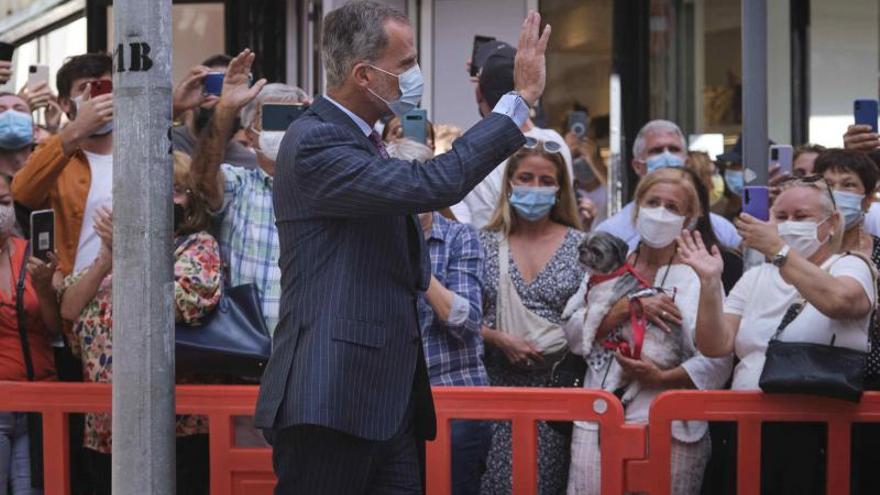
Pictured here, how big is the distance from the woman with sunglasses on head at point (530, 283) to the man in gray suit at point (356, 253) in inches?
82.5

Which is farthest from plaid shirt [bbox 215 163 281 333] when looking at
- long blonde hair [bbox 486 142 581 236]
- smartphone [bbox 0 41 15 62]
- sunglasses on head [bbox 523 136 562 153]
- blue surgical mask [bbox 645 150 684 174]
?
blue surgical mask [bbox 645 150 684 174]

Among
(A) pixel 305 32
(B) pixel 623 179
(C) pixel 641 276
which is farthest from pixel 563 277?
(A) pixel 305 32

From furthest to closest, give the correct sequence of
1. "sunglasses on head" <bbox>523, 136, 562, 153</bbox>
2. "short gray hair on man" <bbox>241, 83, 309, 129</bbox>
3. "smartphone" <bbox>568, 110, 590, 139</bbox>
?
1. "smartphone" <bbox>568, 110, 590, 139</bbox>
2. "sunglasses on head" <bbox>523, 136, 562, 153</bbox>
3. "short gray hair on man" <bbox>241, 83, 309, 129</bbox>

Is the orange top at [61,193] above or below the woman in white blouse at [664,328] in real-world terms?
above

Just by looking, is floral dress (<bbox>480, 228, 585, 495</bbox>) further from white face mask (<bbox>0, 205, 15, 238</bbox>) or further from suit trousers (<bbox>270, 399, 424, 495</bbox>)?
suit trousers (<bbox>270, 399, 424, 495</bbox>)

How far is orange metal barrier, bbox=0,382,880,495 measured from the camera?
5504 millimetres

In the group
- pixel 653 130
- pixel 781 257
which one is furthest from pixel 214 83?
pixel 653 130

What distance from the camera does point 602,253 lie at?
20.9 ft

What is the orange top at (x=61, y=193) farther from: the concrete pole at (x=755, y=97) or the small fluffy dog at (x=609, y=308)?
the concrete pole at (x=755, y=97)

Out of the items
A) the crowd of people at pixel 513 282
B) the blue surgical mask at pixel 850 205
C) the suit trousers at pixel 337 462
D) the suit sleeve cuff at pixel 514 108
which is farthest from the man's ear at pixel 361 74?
the blue surgical mask at pixel 850 205

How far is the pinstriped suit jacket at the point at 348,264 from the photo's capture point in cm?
412

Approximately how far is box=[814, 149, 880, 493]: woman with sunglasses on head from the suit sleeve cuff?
2213 millimetres

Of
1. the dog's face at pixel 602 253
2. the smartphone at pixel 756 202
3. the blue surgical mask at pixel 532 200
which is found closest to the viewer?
the smartphone at pixel 756 202

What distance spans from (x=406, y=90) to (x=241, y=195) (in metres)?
1.94
